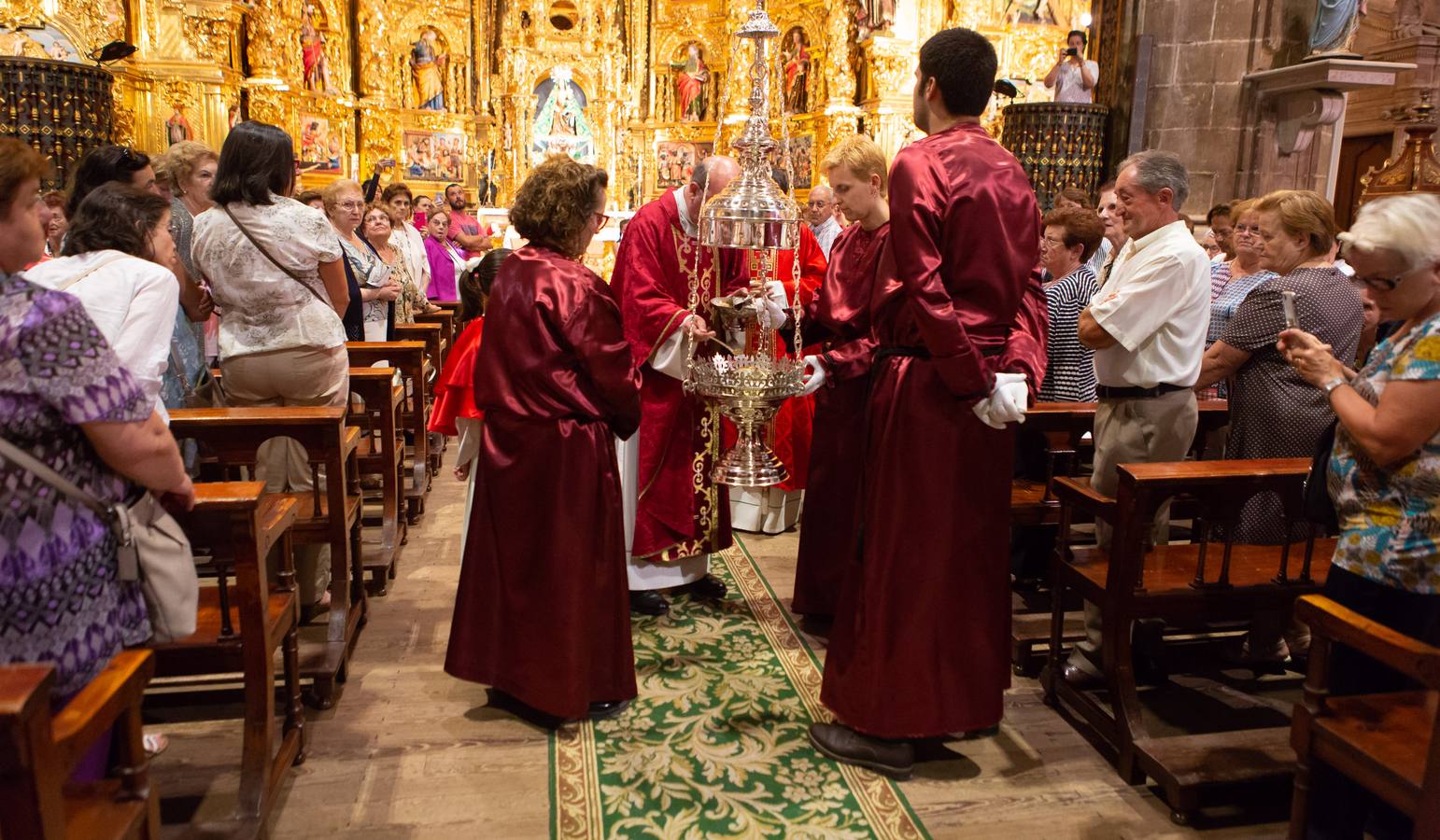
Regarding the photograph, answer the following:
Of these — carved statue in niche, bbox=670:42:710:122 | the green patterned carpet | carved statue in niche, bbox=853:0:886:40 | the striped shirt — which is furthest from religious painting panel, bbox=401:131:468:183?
the green patterned carpet

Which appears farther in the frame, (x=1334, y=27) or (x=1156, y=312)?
(x=1334, y=27)

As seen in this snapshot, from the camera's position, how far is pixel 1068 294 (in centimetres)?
424

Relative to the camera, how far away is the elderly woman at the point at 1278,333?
11.4ft

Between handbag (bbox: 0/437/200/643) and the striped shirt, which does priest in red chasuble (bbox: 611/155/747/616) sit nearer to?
the striped shirt

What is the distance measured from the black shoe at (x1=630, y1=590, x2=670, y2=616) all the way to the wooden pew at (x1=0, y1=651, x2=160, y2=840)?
2566mm

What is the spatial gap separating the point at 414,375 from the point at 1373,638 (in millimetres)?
4905

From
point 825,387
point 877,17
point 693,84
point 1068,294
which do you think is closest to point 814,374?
point 825,387

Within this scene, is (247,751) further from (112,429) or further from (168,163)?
(168,163)

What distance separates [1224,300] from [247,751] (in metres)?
4.63

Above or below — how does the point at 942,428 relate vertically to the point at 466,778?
above

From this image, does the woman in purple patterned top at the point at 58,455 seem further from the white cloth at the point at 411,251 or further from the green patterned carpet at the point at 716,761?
the white cloth at the point at 411,251

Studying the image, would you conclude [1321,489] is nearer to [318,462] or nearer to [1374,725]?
[1374,725]

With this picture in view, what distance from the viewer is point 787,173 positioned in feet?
10.6

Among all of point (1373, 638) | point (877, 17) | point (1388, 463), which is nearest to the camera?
point (1373, 638)
